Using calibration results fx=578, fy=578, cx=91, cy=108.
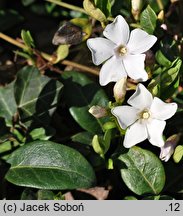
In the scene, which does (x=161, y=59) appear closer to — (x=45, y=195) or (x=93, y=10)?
(x=93, y=10)

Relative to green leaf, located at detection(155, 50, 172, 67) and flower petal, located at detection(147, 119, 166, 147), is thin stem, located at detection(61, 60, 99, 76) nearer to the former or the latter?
green leaf, located at detection(155, 50, 172, 67)

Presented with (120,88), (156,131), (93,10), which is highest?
(93,10)

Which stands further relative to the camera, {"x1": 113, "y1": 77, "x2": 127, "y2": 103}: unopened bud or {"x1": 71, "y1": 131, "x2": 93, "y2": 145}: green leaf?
{"x1": 71, "y1": 131, "x2": 93, "y2": 145}: green leaf

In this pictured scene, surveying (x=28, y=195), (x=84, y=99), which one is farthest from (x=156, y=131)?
(x=28, y=195)

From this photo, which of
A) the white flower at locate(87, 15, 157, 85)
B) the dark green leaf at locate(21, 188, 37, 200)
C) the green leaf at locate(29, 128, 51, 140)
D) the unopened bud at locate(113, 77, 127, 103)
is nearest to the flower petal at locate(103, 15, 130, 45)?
the white flower at locate(87, 15, 157, 85)

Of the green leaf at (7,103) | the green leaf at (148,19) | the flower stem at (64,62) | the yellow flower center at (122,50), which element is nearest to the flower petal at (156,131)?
the yellow flower center at (122,50)

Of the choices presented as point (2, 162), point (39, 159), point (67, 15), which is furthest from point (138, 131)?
point (67, 15)
